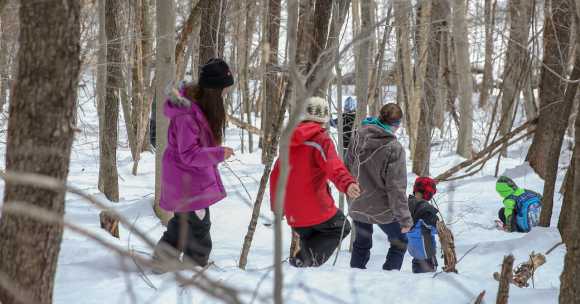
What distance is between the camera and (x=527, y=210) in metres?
6.70

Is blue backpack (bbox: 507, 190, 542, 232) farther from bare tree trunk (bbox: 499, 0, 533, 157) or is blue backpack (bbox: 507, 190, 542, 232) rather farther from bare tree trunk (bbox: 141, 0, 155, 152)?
bare tree trunk (bbox: 141, 0, 155, 152)

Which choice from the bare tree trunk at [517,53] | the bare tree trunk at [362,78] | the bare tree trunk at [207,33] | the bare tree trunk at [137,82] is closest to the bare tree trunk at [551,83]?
the bare tree trunk at [517,53]

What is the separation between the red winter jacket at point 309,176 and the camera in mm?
3947

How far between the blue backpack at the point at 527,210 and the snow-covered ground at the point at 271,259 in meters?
0.29

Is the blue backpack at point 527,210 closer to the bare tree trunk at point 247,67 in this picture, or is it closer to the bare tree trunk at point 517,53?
the bare tree trunk at point 517,53

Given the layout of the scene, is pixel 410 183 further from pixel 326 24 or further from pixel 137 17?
pixel 137 17

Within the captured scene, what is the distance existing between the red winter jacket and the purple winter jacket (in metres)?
0.51

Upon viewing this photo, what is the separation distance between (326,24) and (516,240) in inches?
110

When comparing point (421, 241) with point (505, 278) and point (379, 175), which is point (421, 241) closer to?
point (379, 175)

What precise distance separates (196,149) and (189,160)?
0.24 feet

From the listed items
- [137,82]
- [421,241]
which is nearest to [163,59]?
[421,241]

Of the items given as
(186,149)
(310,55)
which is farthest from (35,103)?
(310,55)

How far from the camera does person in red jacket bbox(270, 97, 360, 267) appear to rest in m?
3.95

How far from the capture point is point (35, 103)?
74.7 inches
